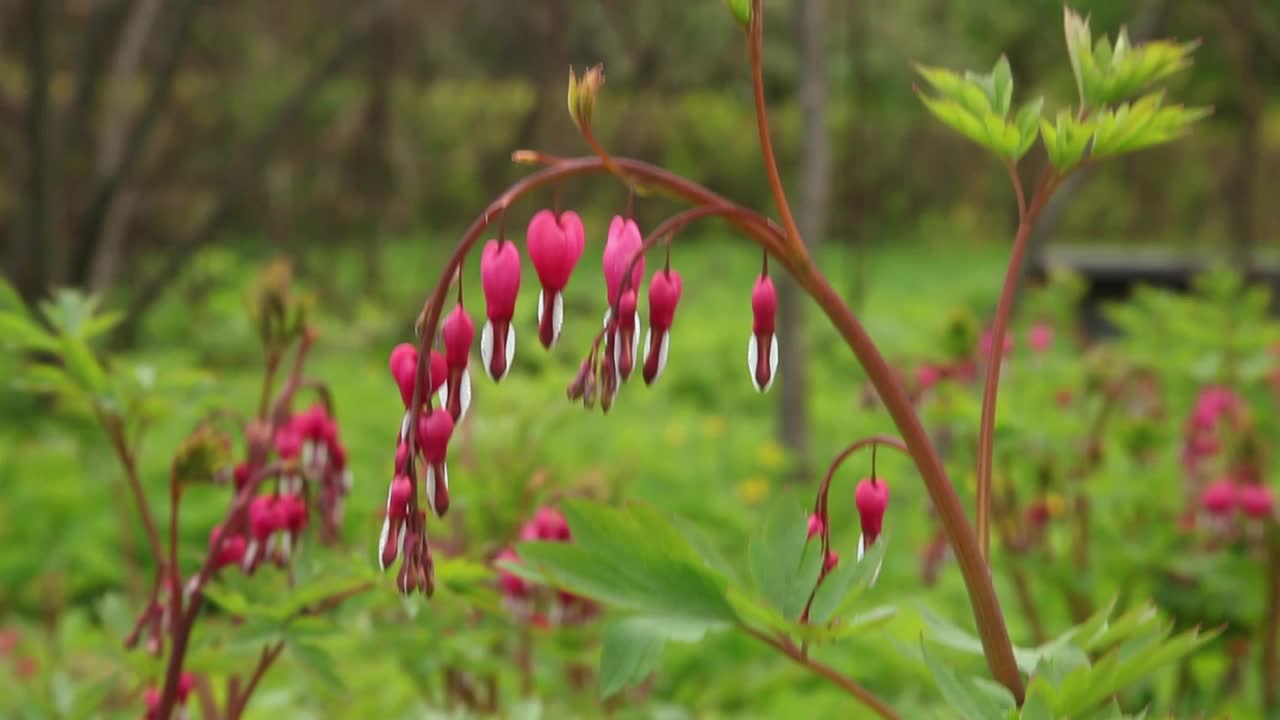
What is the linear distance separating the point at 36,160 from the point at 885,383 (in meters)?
4.36

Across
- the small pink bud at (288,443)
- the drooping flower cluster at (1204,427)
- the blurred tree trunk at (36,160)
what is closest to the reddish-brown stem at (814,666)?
the small pink bud at (288,443)

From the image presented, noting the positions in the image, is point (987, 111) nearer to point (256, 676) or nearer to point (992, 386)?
point (992, 386)

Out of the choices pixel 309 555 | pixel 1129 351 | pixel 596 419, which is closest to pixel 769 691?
pixel 1129 351

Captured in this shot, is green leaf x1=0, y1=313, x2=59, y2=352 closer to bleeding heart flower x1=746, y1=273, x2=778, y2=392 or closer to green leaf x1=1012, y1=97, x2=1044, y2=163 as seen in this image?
→ bleeding heart flower x1=746, y1=273, x2=778, y2=392

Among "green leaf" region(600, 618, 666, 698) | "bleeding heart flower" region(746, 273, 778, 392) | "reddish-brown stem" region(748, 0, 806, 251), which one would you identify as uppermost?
"reddish-brown stem" region(748, 0, 806, 251)

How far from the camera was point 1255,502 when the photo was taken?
2.23 m

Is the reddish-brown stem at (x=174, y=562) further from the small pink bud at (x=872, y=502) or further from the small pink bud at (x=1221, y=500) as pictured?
the small pink bud at (x=1221, y=500)

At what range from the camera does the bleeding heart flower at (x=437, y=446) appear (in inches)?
35.3

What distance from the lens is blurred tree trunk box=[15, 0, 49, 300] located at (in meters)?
4.29

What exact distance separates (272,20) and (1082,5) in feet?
22.6

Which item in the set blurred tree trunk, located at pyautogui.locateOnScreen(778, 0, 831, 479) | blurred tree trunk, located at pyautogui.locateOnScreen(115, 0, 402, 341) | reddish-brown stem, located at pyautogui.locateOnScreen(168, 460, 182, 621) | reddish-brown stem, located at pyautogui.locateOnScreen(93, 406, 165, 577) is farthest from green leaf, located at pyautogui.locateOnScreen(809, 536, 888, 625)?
blurred tree trunk, located at pyautogui.locateOnScreen(115, 0, 402, 341)

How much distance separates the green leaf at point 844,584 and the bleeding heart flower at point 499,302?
314 mm

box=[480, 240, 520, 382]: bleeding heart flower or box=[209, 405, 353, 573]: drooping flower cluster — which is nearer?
box=[480, 240, 520, 382]: bleeding heart flower

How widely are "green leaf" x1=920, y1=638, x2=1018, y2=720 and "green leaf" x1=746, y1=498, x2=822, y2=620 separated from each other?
0.10 m
